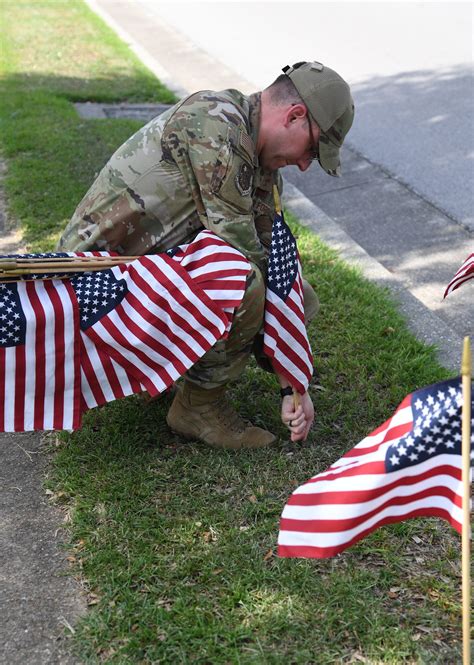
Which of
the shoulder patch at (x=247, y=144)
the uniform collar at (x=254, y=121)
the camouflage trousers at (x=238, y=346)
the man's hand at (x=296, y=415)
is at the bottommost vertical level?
the man's hand at (x=296, y=415)

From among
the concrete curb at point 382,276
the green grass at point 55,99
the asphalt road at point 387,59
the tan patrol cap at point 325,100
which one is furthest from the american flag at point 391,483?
the asphalt road at point 387,59

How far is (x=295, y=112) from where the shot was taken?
319cm

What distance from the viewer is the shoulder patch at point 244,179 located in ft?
10.4

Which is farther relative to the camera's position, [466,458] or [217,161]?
[217,161]

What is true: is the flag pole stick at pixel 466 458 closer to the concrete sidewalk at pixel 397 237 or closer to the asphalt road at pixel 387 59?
the concrete sidewalk at pixel 397 237

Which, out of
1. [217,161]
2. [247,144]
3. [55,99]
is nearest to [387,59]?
[55,99]

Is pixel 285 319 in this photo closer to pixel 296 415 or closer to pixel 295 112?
pixel 296 415

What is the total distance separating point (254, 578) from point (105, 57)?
30.1 ft

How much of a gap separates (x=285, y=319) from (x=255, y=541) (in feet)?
2.82

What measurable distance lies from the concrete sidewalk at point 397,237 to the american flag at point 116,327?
1.50 m

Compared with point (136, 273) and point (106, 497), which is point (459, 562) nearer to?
point (106, 497)

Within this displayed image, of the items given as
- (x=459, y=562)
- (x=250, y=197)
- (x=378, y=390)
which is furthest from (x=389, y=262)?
(x=459, y=562)

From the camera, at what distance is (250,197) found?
10.7 ft

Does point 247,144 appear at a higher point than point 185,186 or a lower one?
higher
